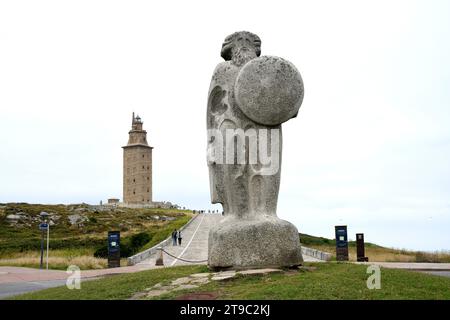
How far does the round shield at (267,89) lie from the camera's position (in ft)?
33.2

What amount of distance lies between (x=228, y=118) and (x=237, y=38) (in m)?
1.72

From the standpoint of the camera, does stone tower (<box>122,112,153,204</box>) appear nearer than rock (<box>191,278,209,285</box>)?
No

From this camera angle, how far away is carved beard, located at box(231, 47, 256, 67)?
1091 cm

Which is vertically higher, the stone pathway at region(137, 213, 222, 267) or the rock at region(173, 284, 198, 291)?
the rock at region(173, 284, 198, 291)

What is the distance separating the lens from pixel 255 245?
9891 mm

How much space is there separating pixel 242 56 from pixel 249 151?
6.44ft

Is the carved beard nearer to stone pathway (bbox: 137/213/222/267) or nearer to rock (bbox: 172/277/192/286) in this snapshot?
rock (bbox: 172/277/192/286)

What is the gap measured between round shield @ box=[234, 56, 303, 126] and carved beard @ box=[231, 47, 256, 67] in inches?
25.1

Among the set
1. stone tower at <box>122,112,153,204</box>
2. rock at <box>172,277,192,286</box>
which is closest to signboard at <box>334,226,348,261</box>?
rock at <box>172,277,192,286</box>

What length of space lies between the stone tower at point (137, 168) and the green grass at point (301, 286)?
91685 millimetres

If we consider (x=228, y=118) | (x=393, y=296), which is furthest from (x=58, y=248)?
(x=393, y=296)
